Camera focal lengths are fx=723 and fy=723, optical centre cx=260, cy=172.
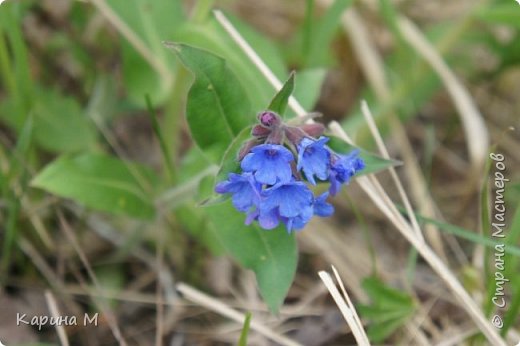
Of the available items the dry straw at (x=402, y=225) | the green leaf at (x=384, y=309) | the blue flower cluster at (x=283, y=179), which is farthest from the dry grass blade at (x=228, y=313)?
the blue flower cluster at (x=283, y=179)

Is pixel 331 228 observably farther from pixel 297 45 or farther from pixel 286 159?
pixel 286 159

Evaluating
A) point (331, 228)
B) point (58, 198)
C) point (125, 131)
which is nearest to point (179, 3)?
point (125, 131)

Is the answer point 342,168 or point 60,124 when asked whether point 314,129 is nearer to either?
point 342,168

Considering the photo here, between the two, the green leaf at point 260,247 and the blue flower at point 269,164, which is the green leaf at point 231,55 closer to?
the green leaf at point 260,247

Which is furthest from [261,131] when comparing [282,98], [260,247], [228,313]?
[228,313]

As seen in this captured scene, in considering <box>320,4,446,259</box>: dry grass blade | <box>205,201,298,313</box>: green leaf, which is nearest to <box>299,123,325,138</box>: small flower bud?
<box>205,201,298,313</box>: green leaf

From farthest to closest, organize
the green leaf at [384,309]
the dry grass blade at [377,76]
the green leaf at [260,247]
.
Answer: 1. the dry grass blade at [377,76]
2. the green leaf at [384,309]
3. the green leaf at [260,247]
